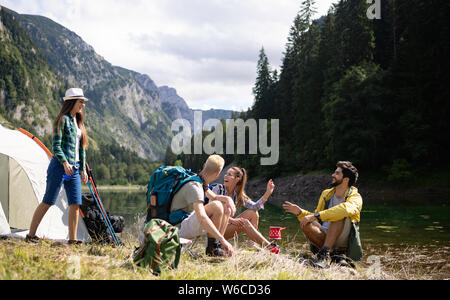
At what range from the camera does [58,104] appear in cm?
19838

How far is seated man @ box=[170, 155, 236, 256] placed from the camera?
4.32 m

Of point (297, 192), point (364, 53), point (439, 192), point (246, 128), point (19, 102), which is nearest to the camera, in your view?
point (439, 192)

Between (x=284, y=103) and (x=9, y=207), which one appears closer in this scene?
(x=9, y=207)

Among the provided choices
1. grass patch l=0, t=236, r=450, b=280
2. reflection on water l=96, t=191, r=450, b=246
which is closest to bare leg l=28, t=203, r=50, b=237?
grass patch l=0, t=236, r=450, b=280

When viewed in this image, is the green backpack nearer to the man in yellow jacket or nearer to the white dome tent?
the man in yellow jacket

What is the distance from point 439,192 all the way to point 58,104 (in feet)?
661

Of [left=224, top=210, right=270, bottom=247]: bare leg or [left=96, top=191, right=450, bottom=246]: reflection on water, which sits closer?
[left=224, top=210, right=270, bottom=247]: bare leg

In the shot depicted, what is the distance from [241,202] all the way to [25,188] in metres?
4.51

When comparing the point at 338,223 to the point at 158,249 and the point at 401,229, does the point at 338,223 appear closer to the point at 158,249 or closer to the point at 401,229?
the point at 158,249

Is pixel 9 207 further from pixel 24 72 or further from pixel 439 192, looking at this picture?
pixel 24 72

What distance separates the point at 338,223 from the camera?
5328 millimetres

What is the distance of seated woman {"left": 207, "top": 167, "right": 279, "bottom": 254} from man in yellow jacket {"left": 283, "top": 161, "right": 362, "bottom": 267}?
27.6 inches

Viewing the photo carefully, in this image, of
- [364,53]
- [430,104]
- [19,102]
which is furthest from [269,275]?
[19,102]

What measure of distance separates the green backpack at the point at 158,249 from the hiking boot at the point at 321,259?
1987mm
